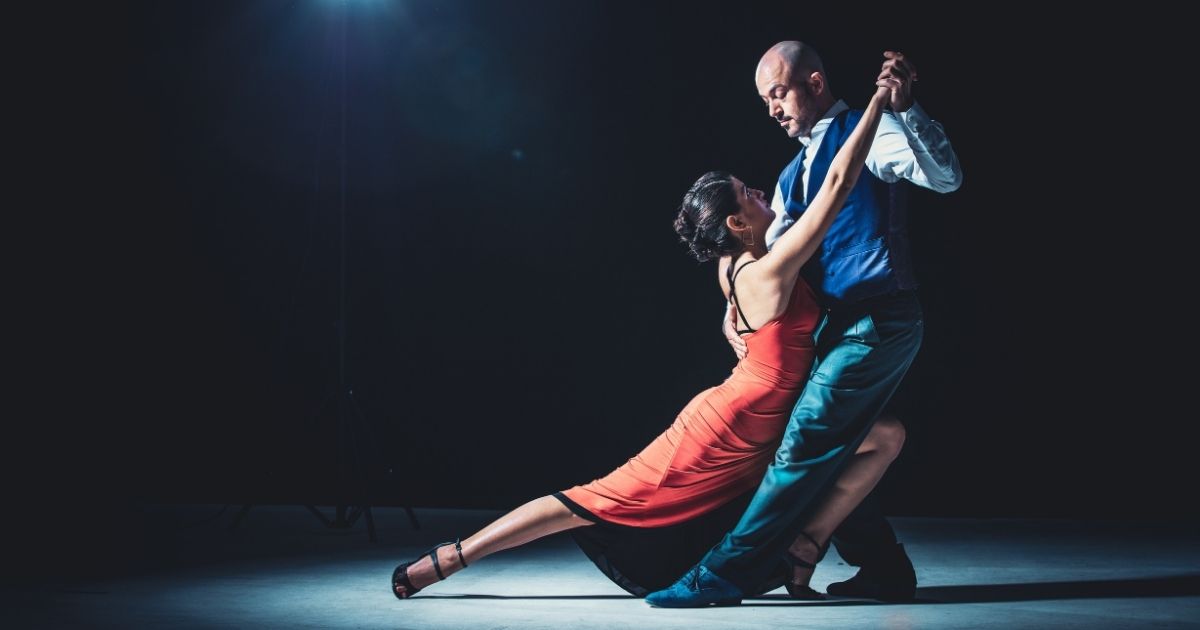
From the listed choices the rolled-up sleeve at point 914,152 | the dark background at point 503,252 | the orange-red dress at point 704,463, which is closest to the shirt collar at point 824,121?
the rolled-up sleeve at point 914,152

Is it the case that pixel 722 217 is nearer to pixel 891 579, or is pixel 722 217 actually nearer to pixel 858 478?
pixel 858 478

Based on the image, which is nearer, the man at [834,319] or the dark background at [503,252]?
the man at [834,319]

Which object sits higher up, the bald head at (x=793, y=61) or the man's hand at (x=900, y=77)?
the bald head at (x=793, y=61)

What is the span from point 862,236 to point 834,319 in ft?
0.64

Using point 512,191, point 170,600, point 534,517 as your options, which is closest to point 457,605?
point 534,517

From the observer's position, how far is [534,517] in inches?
104

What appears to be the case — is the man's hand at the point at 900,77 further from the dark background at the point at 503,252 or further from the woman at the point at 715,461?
the dark background at the point at 503,252

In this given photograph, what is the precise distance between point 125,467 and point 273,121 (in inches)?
65.9

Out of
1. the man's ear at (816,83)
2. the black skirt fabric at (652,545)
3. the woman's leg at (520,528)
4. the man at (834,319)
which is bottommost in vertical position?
the black skirt fabric at (652,545)

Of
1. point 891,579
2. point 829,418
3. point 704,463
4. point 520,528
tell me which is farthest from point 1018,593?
point 520,528

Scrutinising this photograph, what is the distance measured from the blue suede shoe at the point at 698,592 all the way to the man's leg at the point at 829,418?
4 cm

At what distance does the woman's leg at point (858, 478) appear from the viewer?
105 inches

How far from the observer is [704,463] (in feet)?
8.68

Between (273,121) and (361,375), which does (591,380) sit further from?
(273,121)
